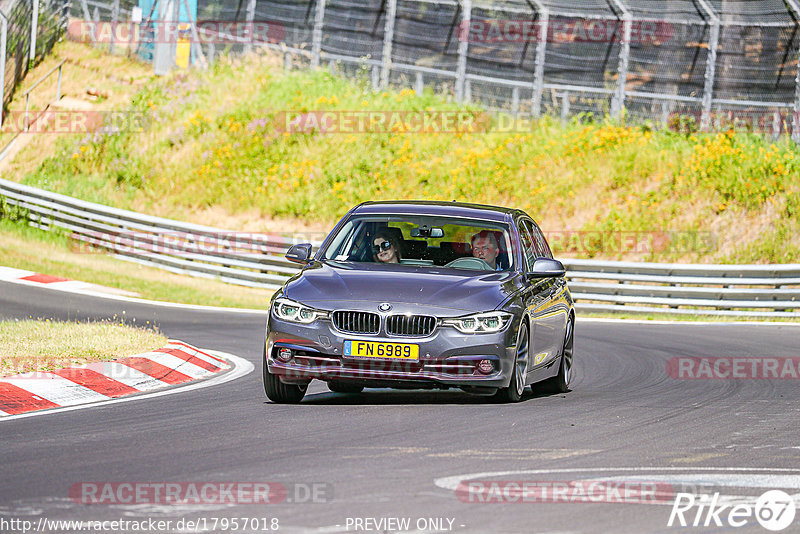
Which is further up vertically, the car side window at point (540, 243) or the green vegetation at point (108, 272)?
the car side window at point (540, 243)

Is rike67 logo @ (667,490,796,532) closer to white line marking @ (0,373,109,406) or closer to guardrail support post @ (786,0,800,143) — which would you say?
white line marking @ (0,373,109,406)

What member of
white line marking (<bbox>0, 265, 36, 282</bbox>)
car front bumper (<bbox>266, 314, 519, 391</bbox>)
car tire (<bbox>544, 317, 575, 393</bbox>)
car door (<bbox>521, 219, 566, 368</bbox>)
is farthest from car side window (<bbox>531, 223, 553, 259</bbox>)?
white line marking (<bbox>0, 265, 36, 282</bbox>)

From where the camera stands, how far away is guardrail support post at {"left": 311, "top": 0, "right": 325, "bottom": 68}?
3108cm

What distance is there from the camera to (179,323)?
59.7ft

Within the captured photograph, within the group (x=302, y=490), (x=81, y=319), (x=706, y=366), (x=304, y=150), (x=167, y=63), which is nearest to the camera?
(x=302, y=490)

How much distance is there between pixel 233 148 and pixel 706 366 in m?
21.8

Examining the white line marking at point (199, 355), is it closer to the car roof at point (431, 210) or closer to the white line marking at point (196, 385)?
the white line marking at point (196, 385)

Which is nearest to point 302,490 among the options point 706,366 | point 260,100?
point 706,366

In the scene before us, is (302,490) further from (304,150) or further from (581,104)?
(304,150)

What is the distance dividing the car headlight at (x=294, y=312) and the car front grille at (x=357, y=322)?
0.12m

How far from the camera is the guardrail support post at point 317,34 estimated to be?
3108 centimetres

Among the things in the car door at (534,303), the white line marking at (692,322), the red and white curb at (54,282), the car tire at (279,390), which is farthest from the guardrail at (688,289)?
the car tire at (279,390)

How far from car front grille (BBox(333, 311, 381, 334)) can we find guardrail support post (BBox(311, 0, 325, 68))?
2228 cm

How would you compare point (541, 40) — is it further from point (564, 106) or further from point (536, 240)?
point (536, 240)
